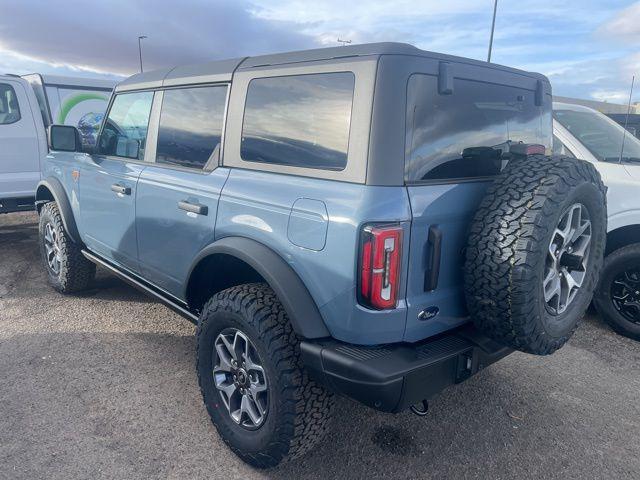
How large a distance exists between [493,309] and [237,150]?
149 cm

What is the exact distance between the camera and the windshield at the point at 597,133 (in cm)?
448

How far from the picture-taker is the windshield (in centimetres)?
448

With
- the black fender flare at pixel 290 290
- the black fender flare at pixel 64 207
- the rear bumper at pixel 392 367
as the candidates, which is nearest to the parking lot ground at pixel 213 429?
the rear bumper at pixel 392 367

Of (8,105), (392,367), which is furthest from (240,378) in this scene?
(8,105)

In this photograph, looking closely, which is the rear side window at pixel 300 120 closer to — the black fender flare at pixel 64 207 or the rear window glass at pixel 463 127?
the rear window glass at pixel 463 127

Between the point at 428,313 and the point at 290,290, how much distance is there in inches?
24.1

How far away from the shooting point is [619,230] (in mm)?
4172

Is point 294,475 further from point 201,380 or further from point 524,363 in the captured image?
point 524,363

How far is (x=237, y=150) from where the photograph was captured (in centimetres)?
264

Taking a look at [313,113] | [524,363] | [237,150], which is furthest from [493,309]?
[524,363]

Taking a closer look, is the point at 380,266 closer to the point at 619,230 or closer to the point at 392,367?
the point at 392,367

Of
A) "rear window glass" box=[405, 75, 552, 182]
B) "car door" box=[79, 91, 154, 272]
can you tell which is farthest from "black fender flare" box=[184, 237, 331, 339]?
"car door" box=[79, 91, 154, 272]

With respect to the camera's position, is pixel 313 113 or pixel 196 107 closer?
pixel 313 113

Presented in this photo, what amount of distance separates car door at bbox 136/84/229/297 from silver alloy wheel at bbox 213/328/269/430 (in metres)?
0.53
